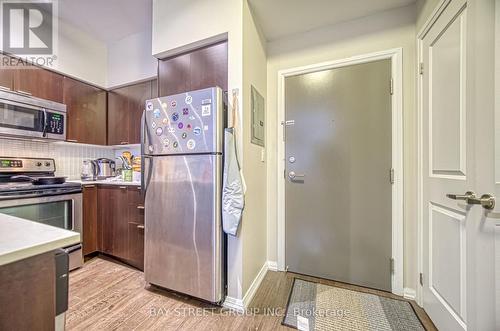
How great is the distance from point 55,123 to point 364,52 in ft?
10.7

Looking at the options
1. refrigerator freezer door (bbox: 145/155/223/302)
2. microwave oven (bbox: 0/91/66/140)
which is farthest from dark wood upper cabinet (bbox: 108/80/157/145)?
refrigerator freezer door (bbox: 145/155/223/302)

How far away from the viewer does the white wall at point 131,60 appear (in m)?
2.61

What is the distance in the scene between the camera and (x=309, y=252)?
6.75 ft

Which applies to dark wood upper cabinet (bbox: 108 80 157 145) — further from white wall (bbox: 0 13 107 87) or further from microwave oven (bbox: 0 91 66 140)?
microwave oven (bbox: 0 91 66 140)

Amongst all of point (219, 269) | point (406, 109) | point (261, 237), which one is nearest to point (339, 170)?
point (406, 109)

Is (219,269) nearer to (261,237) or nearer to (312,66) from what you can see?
(261,237)

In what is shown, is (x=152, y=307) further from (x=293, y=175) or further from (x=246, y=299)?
(x=293, y=175)

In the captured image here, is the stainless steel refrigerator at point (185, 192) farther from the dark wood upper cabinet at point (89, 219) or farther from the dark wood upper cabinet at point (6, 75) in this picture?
the dark wood upper cabinet at point (6, 75)

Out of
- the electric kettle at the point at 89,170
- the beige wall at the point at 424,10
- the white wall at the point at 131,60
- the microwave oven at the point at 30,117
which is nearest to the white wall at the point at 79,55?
the white wall at the point at 131,60

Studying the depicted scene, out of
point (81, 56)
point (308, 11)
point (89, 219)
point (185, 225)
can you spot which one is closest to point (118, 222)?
point (89, 219)

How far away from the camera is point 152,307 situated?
63.2 inches

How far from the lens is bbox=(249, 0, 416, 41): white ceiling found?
174 cm

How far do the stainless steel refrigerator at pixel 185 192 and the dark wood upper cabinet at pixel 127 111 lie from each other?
101 cm

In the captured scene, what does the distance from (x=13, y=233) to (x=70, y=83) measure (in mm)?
2651
